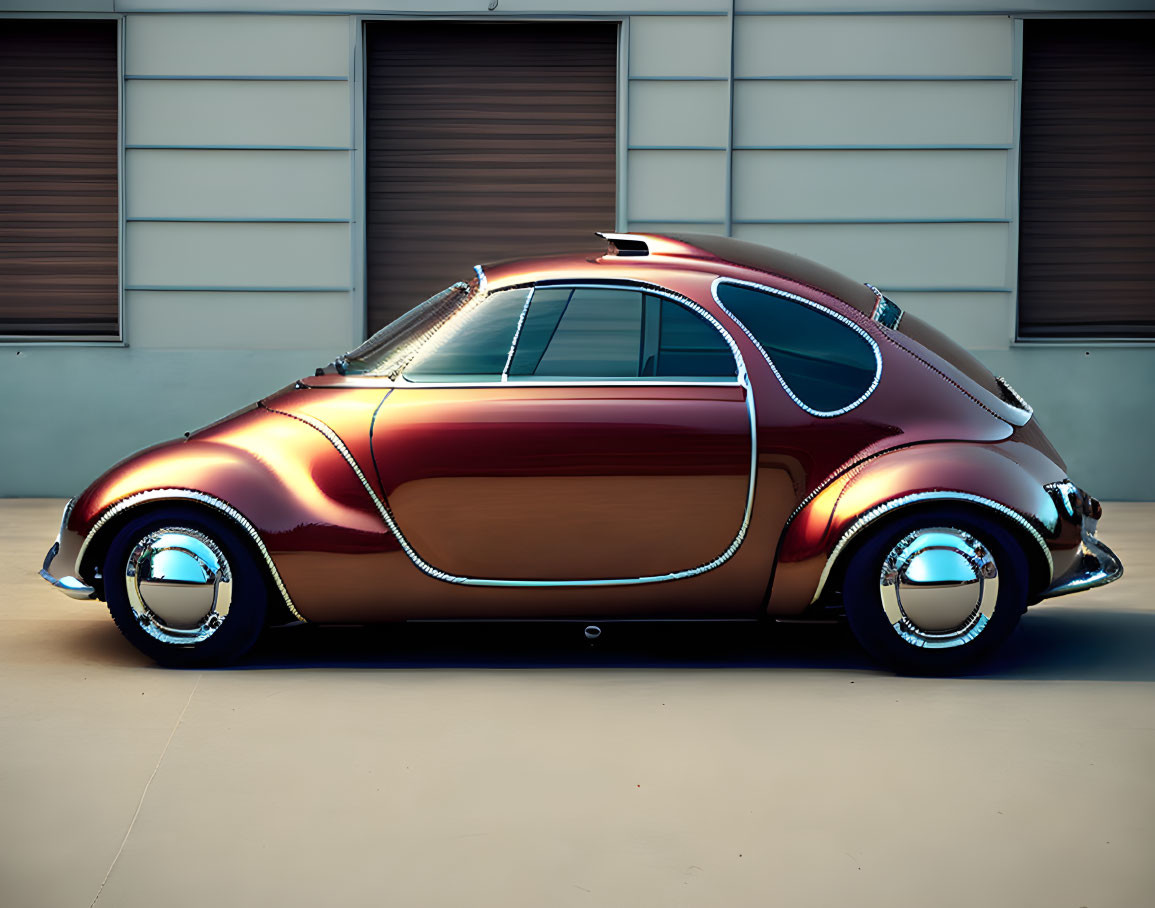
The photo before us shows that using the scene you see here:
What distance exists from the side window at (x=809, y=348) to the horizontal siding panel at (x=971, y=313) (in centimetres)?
533

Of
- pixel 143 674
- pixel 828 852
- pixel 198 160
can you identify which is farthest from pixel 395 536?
pixel 198 160

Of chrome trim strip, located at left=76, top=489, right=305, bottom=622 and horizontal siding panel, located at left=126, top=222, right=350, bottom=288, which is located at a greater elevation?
horizontal siding panel, located at left=126, top=222, right=350, bottom=288

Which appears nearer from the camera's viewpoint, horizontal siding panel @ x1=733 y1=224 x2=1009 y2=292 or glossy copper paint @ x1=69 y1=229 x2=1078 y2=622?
glossy copper paint @ x1=69 y1=229 x2=1078 y2=622

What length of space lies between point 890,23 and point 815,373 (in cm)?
590

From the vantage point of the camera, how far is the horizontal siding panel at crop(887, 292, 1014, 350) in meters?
10.8

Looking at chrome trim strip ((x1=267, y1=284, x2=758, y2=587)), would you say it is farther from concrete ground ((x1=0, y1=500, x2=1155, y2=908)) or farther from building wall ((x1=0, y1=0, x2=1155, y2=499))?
building wall ((x1=0, y1=0, x2=1155, y2=499))

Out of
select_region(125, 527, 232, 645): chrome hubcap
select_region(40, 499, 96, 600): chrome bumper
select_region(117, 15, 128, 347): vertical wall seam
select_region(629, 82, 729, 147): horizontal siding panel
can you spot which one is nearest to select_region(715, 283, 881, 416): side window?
select_region(125, 527, 232, 645): chrome hubcap

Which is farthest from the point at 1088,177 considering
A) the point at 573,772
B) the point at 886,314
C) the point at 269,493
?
the point at 573,772

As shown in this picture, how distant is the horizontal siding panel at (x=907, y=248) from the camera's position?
1079 centimetres

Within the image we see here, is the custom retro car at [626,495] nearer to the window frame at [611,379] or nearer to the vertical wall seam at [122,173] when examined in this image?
the window frame at [611,379]

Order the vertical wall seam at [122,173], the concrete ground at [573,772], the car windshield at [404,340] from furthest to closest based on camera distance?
1. the vertical wall seam at [122,173]
2. the car windshield at [404,340]
3. the concrete ground at [573,772]

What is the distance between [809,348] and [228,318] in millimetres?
6125

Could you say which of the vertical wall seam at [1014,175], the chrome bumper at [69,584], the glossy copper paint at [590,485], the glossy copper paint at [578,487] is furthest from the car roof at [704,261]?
the vertical wall seam at [1014,175]

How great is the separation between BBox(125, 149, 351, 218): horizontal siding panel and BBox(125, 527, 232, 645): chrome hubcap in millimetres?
5550
